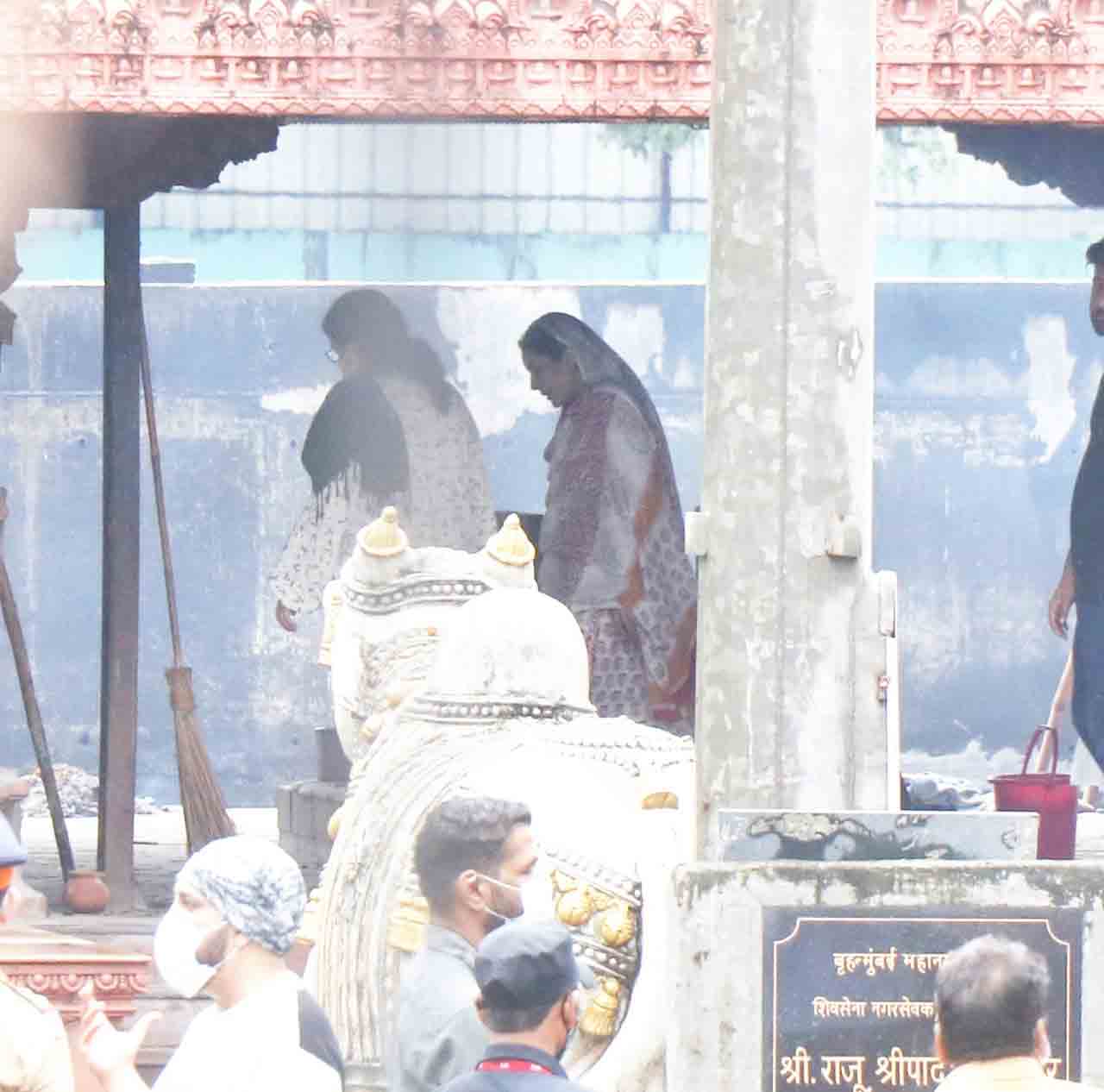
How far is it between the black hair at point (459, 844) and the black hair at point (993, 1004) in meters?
1.29

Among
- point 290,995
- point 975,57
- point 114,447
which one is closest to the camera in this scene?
point 290,995

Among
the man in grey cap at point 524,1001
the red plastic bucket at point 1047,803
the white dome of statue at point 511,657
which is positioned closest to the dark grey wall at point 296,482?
the red plastic bucket at point 1047,803

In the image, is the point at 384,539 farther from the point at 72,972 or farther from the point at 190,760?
the point at 190,760

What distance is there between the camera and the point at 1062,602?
39.9 ft

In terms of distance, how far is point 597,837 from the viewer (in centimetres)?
607

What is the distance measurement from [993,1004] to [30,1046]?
4.63ft

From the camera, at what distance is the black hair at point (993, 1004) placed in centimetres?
438

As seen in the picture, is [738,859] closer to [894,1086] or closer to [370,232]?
[894,1086]

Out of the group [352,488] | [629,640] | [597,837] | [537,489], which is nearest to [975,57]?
[629,640]

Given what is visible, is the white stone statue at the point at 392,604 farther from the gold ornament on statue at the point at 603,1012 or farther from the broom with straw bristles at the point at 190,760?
the broom with straw bristles at the point at 190,760

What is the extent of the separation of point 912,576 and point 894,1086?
12.8 m

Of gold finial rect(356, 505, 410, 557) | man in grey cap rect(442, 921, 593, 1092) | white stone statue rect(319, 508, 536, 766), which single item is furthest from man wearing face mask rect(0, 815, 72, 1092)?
gold finial rect(356, 505, 410, 557)

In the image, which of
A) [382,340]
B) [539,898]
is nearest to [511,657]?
[539,898]

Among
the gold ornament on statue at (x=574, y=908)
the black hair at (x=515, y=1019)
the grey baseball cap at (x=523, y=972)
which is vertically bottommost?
the gold ornament on statue at (x=574, y=908)
